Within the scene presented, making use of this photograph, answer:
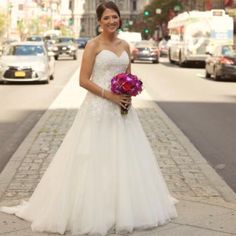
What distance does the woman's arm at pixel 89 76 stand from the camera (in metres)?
5.72

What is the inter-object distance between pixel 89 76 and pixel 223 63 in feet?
71.4

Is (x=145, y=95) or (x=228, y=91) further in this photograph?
(x=228, y=91)

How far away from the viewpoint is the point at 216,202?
6738 millimetres

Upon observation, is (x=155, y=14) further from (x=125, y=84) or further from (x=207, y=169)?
(x=125, y=84)

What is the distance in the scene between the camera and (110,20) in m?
5.67

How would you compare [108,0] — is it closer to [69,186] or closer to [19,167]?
[69,186]

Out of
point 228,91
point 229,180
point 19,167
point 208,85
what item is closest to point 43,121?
point 19,167

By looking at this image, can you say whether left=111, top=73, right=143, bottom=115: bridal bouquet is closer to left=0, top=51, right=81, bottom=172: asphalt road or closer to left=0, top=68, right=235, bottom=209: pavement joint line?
left=0, top=68, right=235, bottom=209: pavement joint line

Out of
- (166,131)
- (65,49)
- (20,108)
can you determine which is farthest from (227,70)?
(65,49)

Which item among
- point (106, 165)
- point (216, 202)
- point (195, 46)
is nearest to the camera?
point (106, 165)

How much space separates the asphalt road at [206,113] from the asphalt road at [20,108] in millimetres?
2917

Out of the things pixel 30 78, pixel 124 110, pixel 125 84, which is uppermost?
pixel 125 84

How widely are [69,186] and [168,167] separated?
3.28 m

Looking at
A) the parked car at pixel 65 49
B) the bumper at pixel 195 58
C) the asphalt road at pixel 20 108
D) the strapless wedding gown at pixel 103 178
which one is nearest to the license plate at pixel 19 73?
the asphalt road at pixel 20 108
